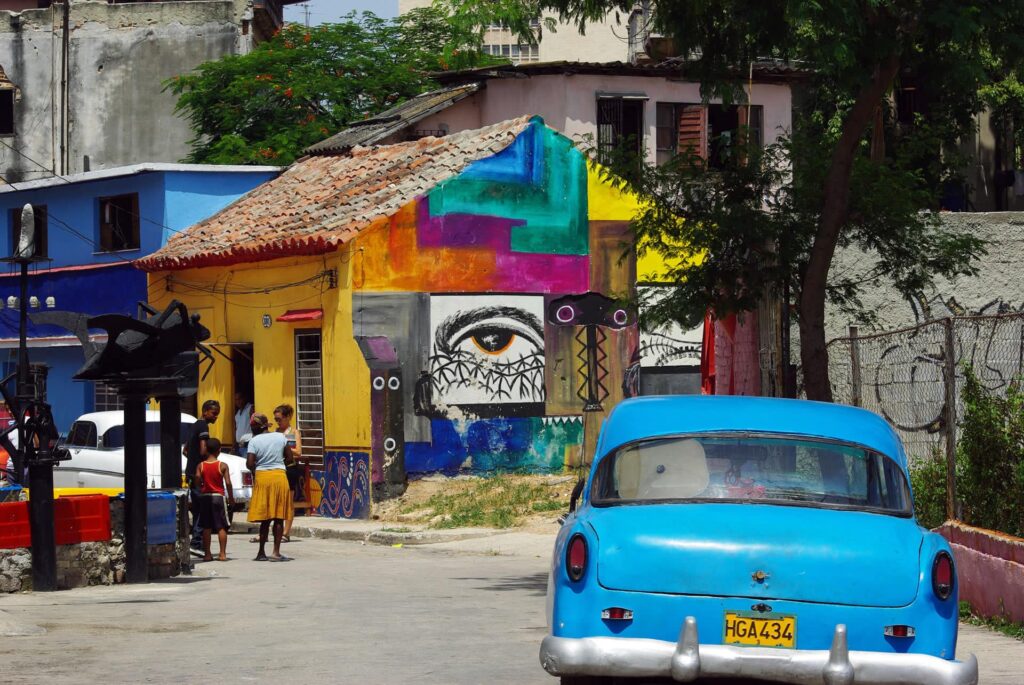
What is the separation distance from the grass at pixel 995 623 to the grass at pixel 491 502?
1051 centimetres

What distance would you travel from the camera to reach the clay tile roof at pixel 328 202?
85.9ft

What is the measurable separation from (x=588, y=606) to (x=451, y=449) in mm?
18272

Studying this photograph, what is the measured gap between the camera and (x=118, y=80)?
45.8 m

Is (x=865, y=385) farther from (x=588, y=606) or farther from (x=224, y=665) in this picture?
(x=588, y=606)

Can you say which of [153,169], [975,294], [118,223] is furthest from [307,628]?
[118,223]

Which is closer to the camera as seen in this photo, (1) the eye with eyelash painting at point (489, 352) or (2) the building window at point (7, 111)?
(1) the eye with eyelash painting at point (489, 352)

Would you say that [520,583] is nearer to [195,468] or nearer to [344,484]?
[195,468]

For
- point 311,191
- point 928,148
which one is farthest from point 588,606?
point 311,191

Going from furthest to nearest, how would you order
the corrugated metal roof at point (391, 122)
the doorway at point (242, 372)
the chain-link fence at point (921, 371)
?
the corrugated metal roof at point (391, 122) → the doorway at point (242, 372) → the chain-link fence at point (921, 371)

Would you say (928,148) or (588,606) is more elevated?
(928,148)

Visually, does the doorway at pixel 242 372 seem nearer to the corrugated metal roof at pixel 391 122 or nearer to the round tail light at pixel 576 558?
the corrugated metal roof at pixel 391 122

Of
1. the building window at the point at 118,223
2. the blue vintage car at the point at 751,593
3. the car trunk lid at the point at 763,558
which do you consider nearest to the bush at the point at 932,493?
the blue vintage car at the point at 751,593

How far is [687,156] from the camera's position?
1650 centimetres

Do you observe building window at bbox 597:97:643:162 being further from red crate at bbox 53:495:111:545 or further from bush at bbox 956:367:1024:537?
bush at bbox 956:367:1024:537
